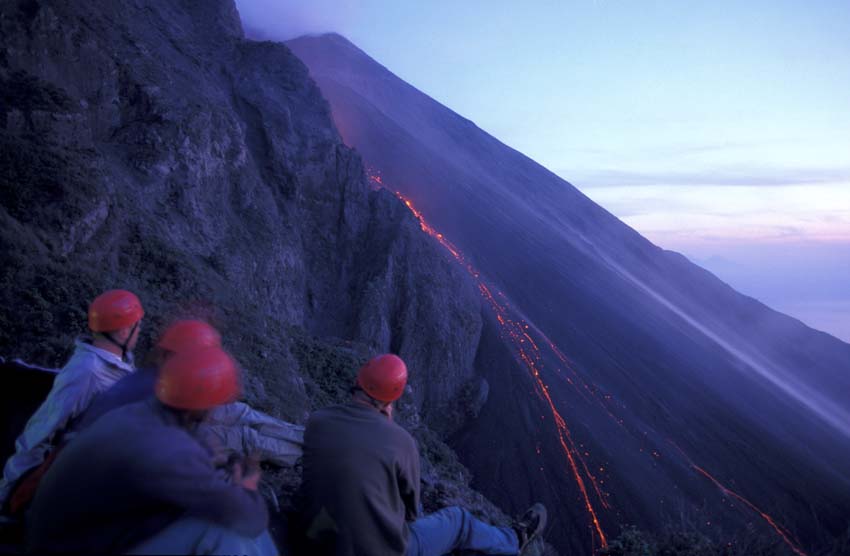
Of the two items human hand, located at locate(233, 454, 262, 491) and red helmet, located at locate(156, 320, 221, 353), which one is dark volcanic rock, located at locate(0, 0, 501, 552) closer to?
red helmet, located at locate(156, 320, 221, 353)

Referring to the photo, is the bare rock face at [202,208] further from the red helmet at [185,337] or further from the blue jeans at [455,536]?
A: the blue jeans at [455,536]

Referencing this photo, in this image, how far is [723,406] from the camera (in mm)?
24359

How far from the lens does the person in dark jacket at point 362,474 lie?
10.8 feet

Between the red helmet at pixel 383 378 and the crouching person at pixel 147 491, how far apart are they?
1247 mm

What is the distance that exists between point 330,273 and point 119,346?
52.7ft

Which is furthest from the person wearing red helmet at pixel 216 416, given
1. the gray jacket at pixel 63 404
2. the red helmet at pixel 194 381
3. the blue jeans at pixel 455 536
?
the blue jeans at pixel 455 536

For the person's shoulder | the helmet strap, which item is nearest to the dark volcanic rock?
the helmet strap

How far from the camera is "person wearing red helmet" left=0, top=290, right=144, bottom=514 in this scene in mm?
3178

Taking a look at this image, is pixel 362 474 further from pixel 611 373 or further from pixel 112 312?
pixel 611 373

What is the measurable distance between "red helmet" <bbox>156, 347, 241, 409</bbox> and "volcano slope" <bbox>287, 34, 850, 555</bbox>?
269 inches

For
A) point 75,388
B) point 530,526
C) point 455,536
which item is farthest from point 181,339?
point 530,526

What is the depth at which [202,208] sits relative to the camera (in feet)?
47.3

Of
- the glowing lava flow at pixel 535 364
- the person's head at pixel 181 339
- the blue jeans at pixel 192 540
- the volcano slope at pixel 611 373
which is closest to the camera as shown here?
the blue jeans at pixel 192 540

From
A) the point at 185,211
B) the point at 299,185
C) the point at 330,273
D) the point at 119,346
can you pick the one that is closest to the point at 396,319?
the point at 330,273
